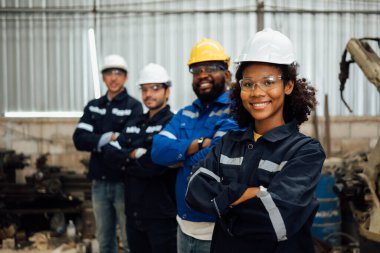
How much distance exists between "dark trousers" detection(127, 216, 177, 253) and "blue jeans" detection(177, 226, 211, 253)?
1.83 feet

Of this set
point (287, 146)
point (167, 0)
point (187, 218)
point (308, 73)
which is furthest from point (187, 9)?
point (287, 146)

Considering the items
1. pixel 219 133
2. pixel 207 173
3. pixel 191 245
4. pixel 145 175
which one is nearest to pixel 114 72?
pixel 145 175

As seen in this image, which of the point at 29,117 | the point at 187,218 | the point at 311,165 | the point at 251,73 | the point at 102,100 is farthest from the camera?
the point at 29,117

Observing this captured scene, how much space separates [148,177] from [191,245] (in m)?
0.90

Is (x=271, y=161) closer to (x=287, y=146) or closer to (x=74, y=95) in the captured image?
(x=287, y=146)

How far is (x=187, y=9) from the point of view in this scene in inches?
271

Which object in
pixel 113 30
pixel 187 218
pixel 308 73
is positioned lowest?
pixel 187 218

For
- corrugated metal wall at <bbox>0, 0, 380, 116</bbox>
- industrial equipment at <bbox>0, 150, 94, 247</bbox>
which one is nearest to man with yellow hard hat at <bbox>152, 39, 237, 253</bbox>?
industrial equipment at <bbox>0, 150, 94, 247</bbox>

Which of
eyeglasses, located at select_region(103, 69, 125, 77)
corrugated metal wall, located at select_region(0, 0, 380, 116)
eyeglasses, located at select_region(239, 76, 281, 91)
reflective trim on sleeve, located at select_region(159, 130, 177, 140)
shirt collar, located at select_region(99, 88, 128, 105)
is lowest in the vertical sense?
reflective trim on sleeve, located at select_region(159, 130, 177, 140)

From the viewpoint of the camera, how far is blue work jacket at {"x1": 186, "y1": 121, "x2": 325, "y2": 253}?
1663 mm

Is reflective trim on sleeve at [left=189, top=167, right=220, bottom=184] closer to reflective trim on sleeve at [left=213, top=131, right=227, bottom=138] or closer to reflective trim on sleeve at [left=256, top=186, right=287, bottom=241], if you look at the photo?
reflective trim on sleeve at [left=256, top=186, right=287, bottom=241]

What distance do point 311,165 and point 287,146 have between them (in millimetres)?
122

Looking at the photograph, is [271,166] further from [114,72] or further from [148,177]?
[114,72]

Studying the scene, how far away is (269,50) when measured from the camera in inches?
72.4
